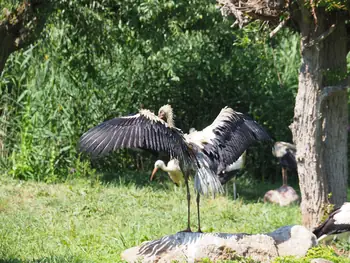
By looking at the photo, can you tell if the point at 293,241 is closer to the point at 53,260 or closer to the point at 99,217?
the point at 53,260

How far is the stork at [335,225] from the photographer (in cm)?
766

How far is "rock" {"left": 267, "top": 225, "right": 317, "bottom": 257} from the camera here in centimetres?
690

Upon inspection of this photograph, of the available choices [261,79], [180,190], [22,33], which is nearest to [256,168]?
[261,79]

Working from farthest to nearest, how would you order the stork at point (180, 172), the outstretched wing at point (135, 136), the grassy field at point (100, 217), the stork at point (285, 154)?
the stork at point (285, 154) < the stork at point (180, 172) < the grassy field at point (100, 217) < the outstretched wing at point (135, 136)

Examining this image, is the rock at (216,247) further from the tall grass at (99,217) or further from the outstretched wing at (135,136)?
the outstretched wing at (135,136)

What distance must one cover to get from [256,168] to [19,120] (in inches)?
180

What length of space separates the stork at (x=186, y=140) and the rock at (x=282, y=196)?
3.83 m

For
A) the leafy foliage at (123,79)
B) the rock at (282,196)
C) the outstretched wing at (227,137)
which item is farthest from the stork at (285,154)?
the outstretched wing at (227,137)

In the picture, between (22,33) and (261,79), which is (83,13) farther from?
(261,79)

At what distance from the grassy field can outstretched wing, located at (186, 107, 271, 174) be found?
3.91 feet

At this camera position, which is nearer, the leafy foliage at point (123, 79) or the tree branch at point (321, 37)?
the tree branch at point (321, 37)

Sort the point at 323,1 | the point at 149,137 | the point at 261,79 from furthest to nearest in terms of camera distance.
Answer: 1. the point at 261,79
2. the point at 323,1
3. the point at 149,137

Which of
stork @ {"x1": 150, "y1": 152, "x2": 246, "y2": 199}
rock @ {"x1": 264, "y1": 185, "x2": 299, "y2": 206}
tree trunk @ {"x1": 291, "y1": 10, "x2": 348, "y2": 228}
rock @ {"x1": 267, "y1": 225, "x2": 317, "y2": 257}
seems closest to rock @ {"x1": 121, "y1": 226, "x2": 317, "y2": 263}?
rock @ {"x1": 267, "y1": 225, "x2": 317, "y2": 257}

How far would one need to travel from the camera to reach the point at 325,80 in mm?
8188
